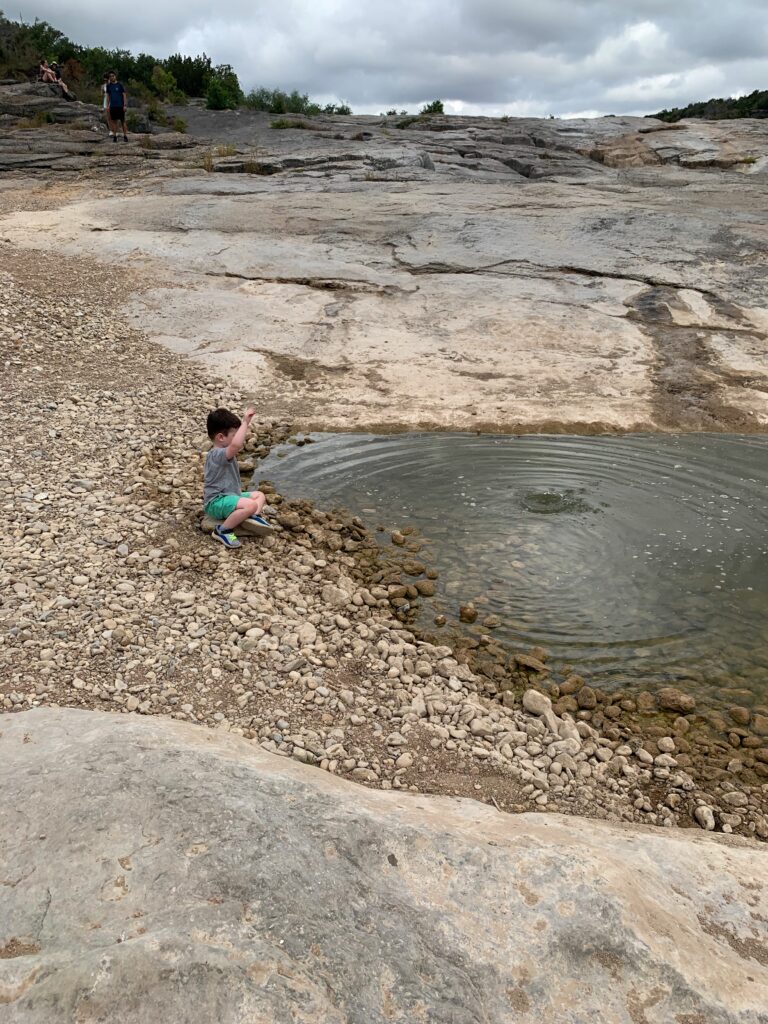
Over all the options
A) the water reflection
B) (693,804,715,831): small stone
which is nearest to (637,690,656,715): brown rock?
the water reflection

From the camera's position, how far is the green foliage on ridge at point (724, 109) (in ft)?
154

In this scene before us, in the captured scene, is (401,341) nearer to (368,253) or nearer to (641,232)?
(368,253)

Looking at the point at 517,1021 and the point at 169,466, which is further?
the point at 169,466

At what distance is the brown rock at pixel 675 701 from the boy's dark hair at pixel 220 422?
4.76 m

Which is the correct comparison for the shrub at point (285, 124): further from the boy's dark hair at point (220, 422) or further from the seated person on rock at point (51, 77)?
the boy's dark hair at point (220, 422)

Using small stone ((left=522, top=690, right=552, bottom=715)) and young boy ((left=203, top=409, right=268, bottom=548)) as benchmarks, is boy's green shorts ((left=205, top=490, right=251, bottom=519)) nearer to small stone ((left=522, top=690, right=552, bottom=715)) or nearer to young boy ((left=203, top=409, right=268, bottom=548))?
young boy ((left=203, top=409, right=268, bottom=548))

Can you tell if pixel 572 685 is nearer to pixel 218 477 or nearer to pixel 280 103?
pixel 218 477

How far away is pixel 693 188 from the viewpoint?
73.7 ft

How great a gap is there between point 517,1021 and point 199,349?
12396 millimetres

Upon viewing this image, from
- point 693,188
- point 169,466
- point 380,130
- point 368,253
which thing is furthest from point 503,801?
point 380,130

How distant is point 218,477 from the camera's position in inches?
304

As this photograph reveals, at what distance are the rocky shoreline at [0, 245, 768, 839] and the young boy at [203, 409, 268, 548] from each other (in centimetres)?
27

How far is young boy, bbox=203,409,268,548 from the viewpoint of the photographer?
755 cm

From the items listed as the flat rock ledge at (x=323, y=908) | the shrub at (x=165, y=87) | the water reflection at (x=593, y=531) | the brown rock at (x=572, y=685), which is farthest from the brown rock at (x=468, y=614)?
the shrub at (x=165, y=87)
